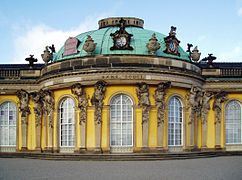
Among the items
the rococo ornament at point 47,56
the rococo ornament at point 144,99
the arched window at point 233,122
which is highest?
the rococo ornament at point 47,56

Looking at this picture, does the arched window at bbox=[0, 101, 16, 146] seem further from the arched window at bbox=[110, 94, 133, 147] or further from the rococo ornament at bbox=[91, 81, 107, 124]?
the arched window at bbox=[110, 94, 133, 147]

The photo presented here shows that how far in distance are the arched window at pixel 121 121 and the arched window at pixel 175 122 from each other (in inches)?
131

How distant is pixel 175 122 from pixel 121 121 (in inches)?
177

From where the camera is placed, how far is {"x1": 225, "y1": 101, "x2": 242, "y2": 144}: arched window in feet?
121

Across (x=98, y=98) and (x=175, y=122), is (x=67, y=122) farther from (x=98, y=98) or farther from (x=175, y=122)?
(x=175, y=122)

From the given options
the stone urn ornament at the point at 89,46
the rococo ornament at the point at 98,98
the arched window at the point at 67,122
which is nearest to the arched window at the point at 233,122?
the rococo ornament at the point at 98,98

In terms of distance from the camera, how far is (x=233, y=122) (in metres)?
37.1

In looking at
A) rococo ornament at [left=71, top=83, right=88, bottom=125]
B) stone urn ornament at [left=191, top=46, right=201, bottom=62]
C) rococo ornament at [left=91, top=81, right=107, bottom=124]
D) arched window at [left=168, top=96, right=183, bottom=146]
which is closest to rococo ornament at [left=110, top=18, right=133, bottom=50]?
rococo ornament at [left=91, top=81, right=107, bottom=124]

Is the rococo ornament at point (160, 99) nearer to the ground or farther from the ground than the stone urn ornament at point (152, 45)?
nearer to the ground

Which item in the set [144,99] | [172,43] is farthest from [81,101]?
[172,43]

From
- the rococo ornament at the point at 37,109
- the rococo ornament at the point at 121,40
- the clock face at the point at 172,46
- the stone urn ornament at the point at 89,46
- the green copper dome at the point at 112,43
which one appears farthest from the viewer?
the rococo ornament at the point at 37,109

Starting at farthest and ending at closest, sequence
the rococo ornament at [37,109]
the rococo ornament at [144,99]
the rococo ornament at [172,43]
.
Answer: the rococo ornament at [37,109]
the rococo ornament at [172,43]
the rococo ornament at [144,99]

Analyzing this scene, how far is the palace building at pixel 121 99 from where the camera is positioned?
31.2m

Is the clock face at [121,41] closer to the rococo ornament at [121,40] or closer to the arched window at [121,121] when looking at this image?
the rococo ornament at [121,40]
